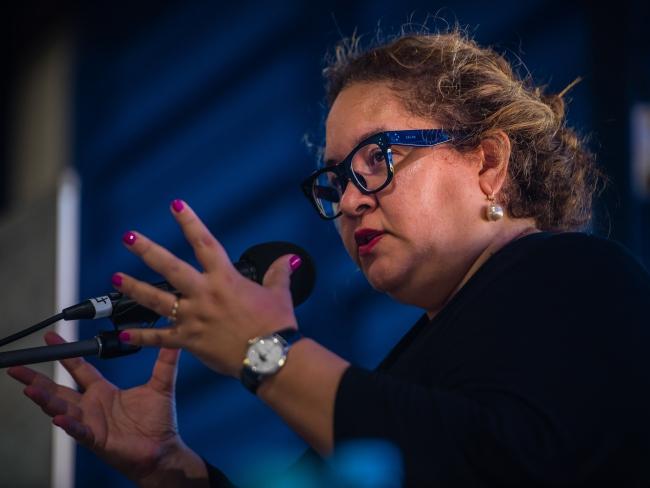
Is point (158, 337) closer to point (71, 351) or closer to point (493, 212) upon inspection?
point (71, 351)

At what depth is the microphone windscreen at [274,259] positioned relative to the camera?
1.27m

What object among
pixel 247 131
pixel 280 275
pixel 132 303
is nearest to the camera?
pixel 280 275

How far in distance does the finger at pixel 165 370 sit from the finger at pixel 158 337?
1.89 ft

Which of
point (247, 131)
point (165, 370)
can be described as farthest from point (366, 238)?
point (247, 131)

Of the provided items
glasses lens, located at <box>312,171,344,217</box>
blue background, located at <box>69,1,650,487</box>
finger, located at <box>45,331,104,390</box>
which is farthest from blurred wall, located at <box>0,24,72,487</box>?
glasses lens, located at <box>312,171,344,217</box>

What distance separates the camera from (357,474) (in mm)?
1017

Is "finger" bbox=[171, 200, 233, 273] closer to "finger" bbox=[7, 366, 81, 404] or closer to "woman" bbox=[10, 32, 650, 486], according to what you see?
"woman" bbox=[10, 32, 650, 486]

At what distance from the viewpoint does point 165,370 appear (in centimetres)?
161

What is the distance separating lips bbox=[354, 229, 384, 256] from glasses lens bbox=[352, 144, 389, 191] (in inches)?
3.6

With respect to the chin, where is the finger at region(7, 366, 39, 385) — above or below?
above

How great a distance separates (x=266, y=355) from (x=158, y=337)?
0.16 metres

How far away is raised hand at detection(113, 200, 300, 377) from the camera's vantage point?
3.22 ft

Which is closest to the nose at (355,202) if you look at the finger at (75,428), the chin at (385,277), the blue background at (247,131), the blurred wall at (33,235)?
the chin at (385,277)

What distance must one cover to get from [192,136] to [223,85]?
282 millimetres
